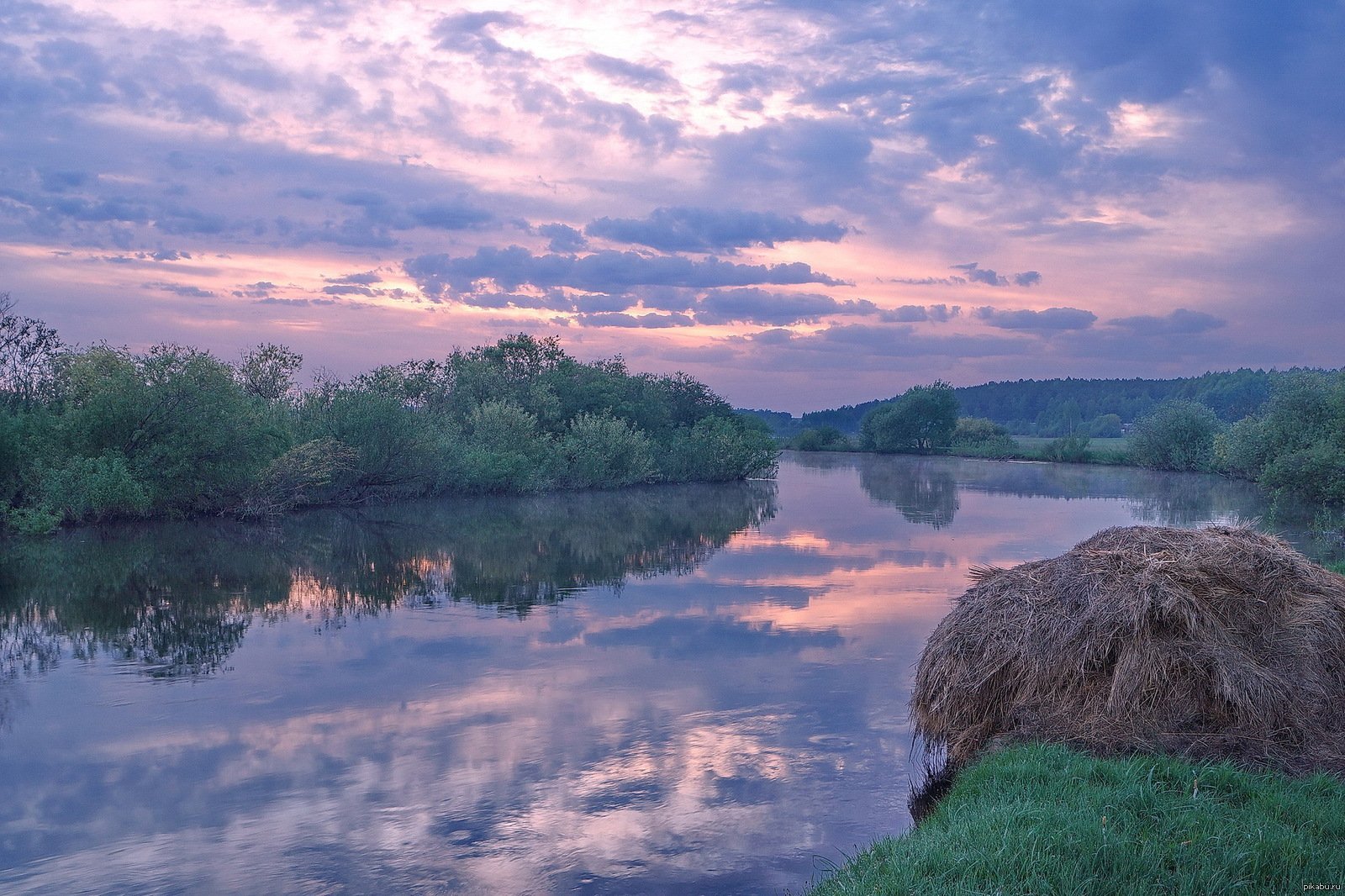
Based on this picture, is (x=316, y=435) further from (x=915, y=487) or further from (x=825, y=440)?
(x=825, y=440)

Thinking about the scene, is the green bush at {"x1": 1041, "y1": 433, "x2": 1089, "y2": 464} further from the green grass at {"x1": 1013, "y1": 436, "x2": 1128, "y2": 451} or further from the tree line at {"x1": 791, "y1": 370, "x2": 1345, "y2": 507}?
the green grass at {"x1": 1013, "y1": 436, "x2": 1128, "y2": 451}

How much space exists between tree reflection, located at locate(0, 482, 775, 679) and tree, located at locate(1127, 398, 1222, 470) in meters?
46.7

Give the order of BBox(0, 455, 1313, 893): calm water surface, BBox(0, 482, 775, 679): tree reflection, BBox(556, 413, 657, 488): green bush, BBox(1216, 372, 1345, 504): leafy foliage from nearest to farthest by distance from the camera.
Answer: BBox(0, 455, 1313, 893): calm water surface → BBox(0, 482, 775, 679): tree reflection → BBox(1216, 372, 1345, 504): leafy foliage → BBox(556, 413, 657, 488): green bush

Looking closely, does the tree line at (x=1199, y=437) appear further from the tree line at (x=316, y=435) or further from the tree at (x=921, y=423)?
the tree line at (x=316, y=435)

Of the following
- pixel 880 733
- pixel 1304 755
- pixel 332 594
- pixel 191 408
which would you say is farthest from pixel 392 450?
pixel 1304 755

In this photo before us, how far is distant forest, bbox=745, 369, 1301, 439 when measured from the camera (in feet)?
393

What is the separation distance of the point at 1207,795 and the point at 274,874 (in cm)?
669

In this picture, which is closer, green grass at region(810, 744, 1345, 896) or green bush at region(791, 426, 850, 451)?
green grass at region(810, 744, 1345, 896)

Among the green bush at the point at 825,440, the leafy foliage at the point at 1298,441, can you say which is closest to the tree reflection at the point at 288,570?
the leafy foliage at the point at 1298,441

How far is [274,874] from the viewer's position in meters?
7.01

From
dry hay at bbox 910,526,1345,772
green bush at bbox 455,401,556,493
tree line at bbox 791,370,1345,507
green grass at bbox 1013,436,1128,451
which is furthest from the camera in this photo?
green grass at bbox 1013,436,1128,451

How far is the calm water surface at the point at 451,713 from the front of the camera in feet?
24.1

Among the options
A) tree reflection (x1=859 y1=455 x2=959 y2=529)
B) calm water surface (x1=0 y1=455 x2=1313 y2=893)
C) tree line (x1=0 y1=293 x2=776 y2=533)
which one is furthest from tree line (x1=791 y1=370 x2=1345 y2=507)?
tree line (x1=0 y1=293 x2=776 y2=533)

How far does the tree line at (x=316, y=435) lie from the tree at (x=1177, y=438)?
30.9m
